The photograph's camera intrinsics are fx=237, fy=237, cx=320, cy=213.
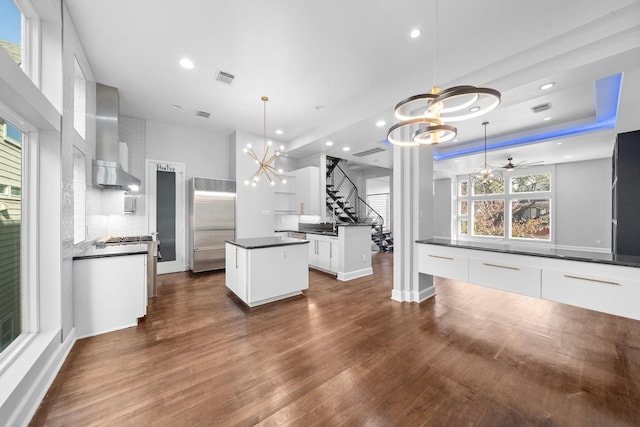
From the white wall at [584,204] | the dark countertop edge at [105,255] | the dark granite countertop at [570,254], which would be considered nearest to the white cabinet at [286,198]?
the dark countertop edge at [105,255]

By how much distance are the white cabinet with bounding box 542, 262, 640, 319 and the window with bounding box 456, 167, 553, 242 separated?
22.8ft

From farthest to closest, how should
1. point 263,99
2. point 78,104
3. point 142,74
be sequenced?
point 263,99, point 142,74, point 78,104

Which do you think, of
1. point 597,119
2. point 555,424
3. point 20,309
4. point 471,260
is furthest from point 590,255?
point 20,309

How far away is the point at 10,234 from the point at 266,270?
94.0 inches

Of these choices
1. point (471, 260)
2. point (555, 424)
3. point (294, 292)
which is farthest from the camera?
point (294, 292)

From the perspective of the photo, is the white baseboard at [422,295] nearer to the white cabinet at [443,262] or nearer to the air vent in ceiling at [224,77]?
the white cabinet at [443,262]

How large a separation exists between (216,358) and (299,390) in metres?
0.91

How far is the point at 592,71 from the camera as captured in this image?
8.03ft

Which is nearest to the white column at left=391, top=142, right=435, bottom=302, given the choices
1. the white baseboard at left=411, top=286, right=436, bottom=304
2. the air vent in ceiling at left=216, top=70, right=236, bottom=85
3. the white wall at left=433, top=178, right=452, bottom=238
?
the white baseboard at left=411, top=286, right=436, bottom=304

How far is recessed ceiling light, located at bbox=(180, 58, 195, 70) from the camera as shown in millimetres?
3243

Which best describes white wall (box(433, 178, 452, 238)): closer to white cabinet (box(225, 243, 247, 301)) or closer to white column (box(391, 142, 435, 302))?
white column (box(391, 142, 435, 302))

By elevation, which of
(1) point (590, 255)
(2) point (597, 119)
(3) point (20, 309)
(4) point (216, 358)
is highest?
(2) point (597, 119)

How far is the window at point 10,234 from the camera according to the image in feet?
5.73

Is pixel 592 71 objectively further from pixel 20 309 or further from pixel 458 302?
pixel 20 309
